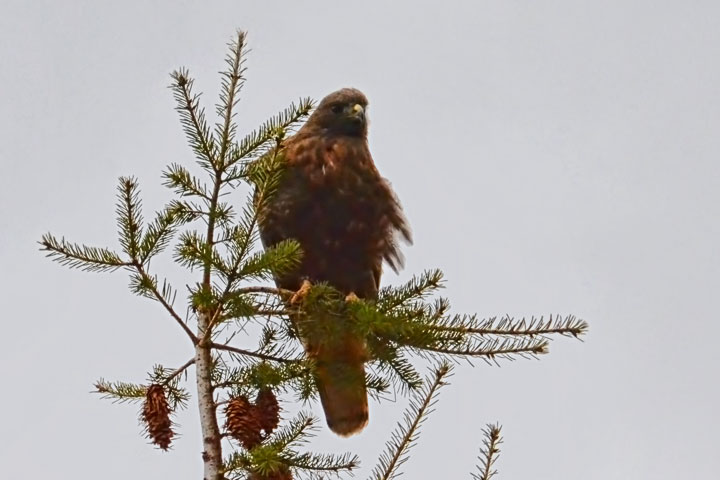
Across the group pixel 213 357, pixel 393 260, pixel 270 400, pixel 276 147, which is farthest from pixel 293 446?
pixel 393 260

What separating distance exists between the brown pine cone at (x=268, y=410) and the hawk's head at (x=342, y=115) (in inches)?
104

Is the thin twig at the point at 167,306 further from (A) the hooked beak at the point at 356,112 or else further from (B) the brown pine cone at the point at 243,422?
(A) the hooked beak at the point at 356,112

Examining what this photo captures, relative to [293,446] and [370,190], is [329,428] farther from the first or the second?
[293,446]

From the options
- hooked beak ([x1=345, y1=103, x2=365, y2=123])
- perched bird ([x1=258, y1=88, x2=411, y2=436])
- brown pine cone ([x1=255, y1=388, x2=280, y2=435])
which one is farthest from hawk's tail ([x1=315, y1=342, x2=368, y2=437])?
hooked beak ([x1=345, y1=103, x2=365, y2=123])

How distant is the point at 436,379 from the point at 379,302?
40 cm

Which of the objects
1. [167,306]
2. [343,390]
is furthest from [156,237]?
[343,390]

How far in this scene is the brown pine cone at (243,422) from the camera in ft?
11.0

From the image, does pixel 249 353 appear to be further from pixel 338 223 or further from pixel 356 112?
pixel 356 112

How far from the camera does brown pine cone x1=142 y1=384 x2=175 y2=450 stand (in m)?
3.34

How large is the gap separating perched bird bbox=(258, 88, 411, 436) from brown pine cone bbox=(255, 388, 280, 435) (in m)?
1.41

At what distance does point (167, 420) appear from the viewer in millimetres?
3355

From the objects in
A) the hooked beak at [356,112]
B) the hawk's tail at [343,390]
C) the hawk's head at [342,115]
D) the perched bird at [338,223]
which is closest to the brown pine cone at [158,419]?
the hawk's tail at [343,390]

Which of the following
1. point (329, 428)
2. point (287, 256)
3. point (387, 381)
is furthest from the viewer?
point (329, 428)

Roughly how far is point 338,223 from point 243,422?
203cm
